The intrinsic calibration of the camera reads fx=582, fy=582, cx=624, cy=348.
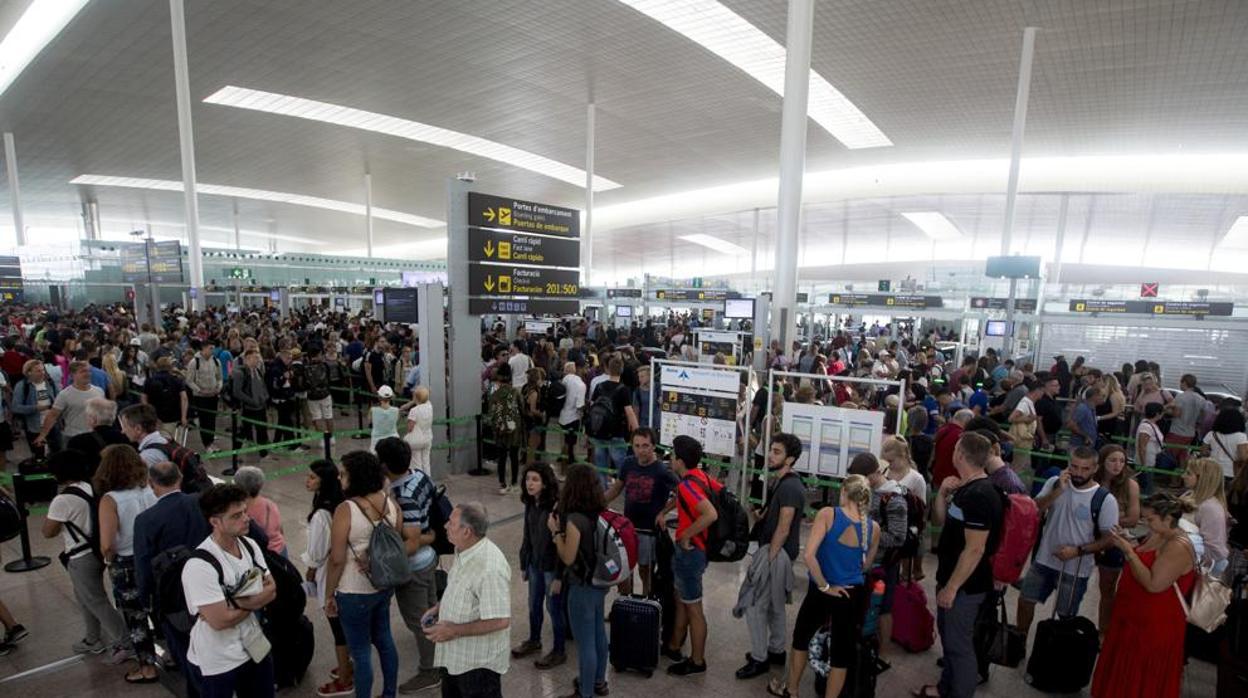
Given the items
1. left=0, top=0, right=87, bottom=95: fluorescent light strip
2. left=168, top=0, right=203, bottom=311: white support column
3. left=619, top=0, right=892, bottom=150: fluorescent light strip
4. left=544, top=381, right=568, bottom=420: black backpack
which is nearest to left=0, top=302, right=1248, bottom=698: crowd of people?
left=544, top=381, right=568, bottom=420: black backpack

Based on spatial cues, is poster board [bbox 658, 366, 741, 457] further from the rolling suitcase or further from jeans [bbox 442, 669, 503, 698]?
jeans [bbox 442, 669, 503, 698]

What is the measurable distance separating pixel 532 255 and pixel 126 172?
34008 millimetres

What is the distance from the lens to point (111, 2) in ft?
47.7

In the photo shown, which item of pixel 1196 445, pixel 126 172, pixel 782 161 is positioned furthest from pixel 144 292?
pixel 1196 445

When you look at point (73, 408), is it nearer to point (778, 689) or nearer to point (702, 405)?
point (702, 405)

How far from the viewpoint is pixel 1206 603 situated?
3.29 m

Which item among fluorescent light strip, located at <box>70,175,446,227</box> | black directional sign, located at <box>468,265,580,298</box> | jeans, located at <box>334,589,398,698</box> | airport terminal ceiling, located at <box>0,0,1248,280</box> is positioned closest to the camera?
jeans, located at <box>334,589,398,698</box>

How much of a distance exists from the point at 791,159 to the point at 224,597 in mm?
11286

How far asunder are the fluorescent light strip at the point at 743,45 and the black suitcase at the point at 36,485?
14.2 metres

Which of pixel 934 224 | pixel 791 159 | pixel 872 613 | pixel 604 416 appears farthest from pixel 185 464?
pixel 934 224

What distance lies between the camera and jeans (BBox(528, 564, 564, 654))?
154 inches

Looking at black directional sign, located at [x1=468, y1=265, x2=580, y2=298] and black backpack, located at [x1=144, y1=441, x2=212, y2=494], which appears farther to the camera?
black directional sign, located at [x1=468, y1=265, x2=580, y2=298]

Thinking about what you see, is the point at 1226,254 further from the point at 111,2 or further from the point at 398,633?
the point at 111,2

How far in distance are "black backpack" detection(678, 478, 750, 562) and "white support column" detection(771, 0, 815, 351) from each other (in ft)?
26.8
